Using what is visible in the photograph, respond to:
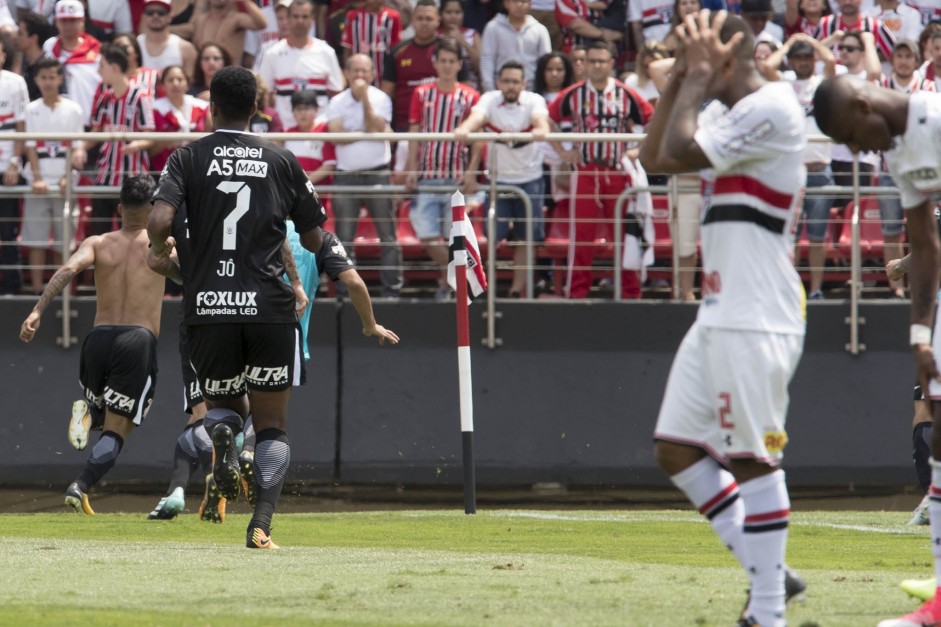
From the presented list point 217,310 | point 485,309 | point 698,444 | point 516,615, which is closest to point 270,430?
point 217,310

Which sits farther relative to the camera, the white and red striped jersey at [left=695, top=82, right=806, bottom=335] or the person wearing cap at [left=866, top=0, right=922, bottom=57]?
the person wearing cap at [left=866, top=0, right=922, bottom=57]

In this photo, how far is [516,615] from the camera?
21.1 ft

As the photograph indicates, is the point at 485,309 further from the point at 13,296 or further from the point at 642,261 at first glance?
the point at 13,296

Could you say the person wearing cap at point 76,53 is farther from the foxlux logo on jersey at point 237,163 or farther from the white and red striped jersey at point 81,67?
the foxlux logo on jersey at point 237,163

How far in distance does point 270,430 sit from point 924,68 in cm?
927

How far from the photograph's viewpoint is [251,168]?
353 inches

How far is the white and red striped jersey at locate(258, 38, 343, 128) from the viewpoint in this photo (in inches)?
653

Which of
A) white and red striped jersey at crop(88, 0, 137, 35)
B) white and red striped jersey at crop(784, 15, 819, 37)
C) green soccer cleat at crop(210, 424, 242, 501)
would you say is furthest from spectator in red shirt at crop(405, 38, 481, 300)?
green soccer cleat at crop(210, 424, 242, 501)

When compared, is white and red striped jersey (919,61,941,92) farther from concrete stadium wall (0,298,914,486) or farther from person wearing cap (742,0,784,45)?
concrete stadium wall (0,298,914,486)

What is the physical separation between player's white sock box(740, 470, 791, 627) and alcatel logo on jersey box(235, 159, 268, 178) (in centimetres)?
402

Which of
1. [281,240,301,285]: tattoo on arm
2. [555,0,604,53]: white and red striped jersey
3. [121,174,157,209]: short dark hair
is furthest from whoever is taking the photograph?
[555,0,604,53]: white and red striped jersey

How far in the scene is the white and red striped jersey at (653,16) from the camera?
1759 centimetres

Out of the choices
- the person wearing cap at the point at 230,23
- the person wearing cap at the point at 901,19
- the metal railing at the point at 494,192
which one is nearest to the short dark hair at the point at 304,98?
the metal railing at the point at 494,192

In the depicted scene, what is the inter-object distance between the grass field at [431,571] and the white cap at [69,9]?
6869mm
